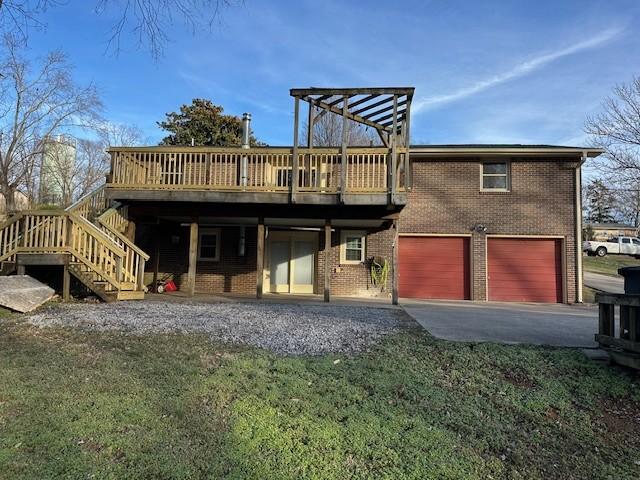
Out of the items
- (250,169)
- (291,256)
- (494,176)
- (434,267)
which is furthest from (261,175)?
(494,176)

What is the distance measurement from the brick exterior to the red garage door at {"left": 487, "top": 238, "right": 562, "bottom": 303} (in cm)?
30

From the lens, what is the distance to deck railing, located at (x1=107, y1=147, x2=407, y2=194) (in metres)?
10.9

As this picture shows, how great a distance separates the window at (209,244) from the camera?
48.7 ft

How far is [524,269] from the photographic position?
14406mm

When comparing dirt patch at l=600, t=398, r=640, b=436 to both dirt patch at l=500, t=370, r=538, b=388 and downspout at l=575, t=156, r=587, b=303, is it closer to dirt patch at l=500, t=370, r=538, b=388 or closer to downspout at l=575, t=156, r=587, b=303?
dirt patch at l=500, t=370, r=538, b=388

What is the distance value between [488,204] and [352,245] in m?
4.64

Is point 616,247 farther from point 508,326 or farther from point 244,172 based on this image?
point 244,172

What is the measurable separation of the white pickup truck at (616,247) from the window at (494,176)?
78.5 feet

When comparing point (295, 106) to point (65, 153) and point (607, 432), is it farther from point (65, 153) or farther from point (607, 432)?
point (65, 153)

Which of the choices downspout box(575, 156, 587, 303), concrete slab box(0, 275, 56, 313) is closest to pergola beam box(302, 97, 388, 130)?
downspout box(575, 156, 587, 303)

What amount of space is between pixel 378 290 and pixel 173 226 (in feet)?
23.4

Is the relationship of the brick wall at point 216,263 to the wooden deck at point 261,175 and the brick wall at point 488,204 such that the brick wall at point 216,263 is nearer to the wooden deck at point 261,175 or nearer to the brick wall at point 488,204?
the wooden deck at point 261,175

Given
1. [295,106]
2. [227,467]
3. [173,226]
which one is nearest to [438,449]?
[227,467]

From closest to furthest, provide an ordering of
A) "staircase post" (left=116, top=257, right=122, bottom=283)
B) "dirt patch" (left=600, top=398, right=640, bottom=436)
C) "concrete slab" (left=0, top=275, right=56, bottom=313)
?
"dirt patch" (left=600, top=398, right=640, bottom=436) → "concrete slab" (left=0, top=275, right=56, bottom=313) → "staircase post" (left=116, top=257, right=122, bottom=283)
